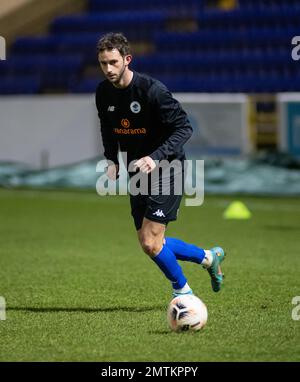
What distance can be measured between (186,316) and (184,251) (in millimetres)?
1015

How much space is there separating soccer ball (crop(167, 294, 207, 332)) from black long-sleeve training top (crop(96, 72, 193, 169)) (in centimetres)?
98

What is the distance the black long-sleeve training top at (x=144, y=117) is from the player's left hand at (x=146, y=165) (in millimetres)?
252

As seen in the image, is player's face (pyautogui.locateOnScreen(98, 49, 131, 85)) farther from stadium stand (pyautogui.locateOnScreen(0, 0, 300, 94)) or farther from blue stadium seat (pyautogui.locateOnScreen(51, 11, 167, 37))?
blue stadium seat (pyautogui.locateOnScreen(51, 11, 167, 37))

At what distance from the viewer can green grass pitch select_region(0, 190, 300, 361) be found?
5.04 m

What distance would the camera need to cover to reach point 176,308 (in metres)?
5.52

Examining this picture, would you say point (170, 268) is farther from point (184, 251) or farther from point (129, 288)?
point (129, 288)

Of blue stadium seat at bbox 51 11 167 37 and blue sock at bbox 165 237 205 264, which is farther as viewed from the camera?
blue stadium seat at bbox 51 11 167 37

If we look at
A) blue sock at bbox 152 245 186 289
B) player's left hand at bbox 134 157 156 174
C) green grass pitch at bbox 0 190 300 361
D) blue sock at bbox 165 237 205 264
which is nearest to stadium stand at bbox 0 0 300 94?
green grass pitch at bbox 0 190 300 361

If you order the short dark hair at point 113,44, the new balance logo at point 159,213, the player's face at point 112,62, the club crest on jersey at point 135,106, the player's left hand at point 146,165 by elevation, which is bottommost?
the new balance logo at point 159,213

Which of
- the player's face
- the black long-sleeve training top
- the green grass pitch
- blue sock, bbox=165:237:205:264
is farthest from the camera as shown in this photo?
blue sock, bbox=165:237:205:264

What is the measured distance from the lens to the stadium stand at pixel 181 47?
1786cm

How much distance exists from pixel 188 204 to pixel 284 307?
802 cm

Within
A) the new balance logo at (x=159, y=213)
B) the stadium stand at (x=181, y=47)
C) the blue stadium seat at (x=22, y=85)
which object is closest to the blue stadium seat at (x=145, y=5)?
the stadium stand at (x=181, y=47)

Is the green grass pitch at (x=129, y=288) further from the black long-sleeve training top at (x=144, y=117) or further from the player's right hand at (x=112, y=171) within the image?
the black long-sleeve training top at (x=144, y=117)
